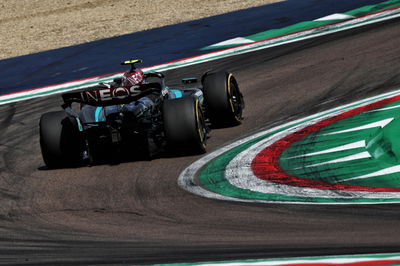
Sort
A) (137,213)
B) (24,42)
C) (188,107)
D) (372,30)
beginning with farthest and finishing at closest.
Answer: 1. (24,42)
2. (372,30)
3. (188,107)
4. (137,213)

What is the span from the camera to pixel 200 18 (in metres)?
20.8

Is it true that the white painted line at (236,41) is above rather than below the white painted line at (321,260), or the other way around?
above

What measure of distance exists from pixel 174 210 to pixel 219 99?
384 centimetres

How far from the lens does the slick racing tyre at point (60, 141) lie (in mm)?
10961

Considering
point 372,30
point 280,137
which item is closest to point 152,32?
point 372,30

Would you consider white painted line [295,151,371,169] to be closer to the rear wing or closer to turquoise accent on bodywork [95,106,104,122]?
the rear wing

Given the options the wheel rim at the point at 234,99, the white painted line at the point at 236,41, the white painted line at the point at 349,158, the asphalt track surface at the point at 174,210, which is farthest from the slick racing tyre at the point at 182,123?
the white painted line at the point at 236,41

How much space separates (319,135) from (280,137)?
1.96ft

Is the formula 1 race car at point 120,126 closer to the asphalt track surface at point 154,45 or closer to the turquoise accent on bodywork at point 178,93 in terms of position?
the turquoise accent on bodywork at point 178,93

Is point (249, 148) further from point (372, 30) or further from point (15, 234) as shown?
point (372, 30)

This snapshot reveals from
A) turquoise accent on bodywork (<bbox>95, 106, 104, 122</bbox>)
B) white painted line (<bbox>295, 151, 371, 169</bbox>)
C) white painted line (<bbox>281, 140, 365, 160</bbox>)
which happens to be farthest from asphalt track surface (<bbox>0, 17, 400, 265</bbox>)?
white painted line (<bbox>295, 151, 371, 169</bbox>)

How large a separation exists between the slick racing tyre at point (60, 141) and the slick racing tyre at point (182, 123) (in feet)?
4.19

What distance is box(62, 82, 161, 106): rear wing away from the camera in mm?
10867

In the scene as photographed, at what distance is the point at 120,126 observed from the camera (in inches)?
427
